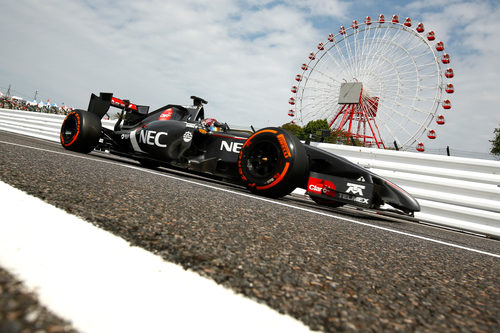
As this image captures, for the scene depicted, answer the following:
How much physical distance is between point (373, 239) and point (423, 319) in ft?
3.92

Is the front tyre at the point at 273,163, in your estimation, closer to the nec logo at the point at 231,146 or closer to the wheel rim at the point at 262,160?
the wheel rim at the point at 262,160

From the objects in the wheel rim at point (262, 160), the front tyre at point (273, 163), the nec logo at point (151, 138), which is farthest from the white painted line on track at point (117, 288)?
the nec logo at point (151, 138)

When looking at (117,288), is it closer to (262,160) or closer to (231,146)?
(262,160)

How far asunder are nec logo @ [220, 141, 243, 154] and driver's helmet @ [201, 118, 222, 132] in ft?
1.33

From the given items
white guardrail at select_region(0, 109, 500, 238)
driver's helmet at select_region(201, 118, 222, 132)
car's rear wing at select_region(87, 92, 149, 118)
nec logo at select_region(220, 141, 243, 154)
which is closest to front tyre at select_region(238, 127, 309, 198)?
nec logo at select_region(220, 141, 243, 154)

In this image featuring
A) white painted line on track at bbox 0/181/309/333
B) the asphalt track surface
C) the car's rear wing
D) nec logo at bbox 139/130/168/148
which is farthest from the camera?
the car's rear wing

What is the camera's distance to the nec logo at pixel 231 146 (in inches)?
161

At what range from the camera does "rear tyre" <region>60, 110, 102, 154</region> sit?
531cm

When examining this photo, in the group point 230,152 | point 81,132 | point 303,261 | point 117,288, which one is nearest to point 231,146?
point 230,152

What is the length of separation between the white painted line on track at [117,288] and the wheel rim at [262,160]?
2.77 meters

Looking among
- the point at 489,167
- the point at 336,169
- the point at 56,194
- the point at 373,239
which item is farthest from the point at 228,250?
the point at 489,167

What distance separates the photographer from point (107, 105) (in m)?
5.98

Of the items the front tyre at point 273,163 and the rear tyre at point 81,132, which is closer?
the front tyre at point 273,163

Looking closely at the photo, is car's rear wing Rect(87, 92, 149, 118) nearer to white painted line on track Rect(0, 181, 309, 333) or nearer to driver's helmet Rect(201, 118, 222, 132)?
driver's helmet Rect(201, 118, 222, 132)
